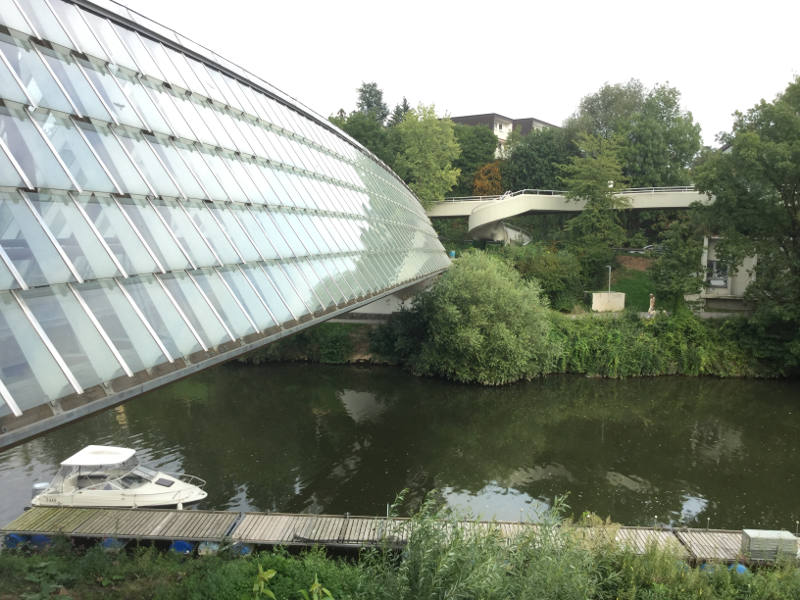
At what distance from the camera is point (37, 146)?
8109mm

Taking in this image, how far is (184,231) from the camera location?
10.4m

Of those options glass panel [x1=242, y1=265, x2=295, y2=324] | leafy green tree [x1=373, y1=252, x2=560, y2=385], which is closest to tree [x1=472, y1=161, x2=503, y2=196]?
leafy green tree [x1=373, y1=252, x2=560, y2=385]

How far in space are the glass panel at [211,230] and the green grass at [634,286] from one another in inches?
1435

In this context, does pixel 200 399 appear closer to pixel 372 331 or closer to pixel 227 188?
pixel 372 331

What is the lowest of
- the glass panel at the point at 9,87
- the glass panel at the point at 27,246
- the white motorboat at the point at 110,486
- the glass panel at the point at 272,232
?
the white motorboat at the point at 110,486

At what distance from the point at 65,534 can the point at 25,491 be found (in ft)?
21.5

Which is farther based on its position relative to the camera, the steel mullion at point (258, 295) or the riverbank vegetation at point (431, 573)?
the steel mullion at point (258, 295)

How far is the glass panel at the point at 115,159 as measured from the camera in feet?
30.7

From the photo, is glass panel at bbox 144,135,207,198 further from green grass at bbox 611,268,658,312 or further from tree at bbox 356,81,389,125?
tree at bbox 356,81,389,125

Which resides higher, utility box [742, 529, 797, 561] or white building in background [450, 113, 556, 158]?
white building in background [450, 113, 556, 158]

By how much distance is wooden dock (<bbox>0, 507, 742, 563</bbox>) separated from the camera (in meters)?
14.1

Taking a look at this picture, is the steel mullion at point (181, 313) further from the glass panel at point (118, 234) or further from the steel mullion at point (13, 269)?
the steel mullion at point (13, 269)

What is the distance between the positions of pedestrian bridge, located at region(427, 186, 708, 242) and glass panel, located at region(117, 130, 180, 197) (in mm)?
44082

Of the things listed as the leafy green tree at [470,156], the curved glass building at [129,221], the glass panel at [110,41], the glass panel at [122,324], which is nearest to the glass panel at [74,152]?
the curved glass building at [129,221]
